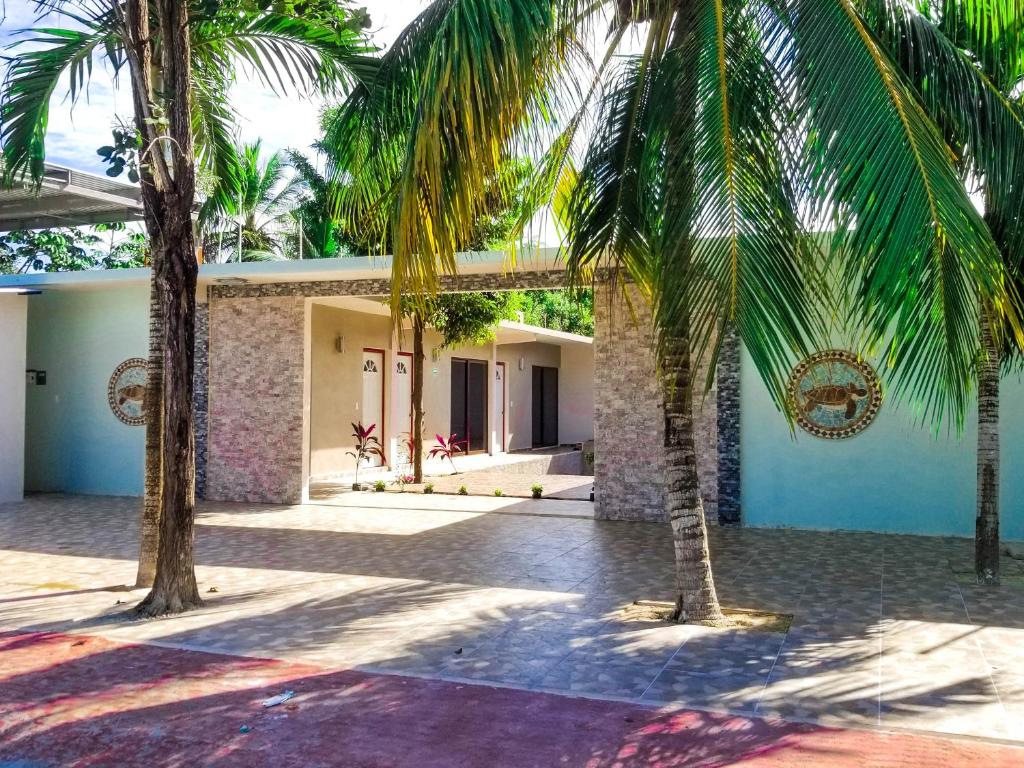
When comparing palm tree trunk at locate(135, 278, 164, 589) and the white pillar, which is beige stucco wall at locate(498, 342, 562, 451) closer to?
the white pillar

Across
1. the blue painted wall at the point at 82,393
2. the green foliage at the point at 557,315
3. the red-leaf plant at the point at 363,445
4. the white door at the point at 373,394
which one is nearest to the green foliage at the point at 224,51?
the blue painted wall at the point at 82,393

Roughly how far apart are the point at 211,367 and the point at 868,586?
948 cm

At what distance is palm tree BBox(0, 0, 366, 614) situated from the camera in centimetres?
641

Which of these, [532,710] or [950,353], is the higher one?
[950,353]

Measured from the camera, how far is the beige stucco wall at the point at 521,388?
73.2 feet

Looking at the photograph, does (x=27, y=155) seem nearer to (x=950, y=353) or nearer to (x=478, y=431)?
(x=950, y=353)

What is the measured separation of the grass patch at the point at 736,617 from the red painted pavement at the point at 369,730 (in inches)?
66.5

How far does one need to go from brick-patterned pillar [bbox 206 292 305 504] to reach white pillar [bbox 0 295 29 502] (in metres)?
2.82

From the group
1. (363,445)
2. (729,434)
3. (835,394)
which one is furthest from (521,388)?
(835,394)

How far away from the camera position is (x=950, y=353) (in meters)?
3.63

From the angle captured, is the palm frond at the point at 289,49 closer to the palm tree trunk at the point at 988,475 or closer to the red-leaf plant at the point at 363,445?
the palm tree trunk at the point at 988,475

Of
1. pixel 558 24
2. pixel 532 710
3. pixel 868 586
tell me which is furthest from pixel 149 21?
pixel 868 586

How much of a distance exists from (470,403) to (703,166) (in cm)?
1635

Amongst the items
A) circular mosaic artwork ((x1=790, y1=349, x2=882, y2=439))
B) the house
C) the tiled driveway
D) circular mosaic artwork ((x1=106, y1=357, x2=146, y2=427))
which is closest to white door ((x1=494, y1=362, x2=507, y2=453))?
the house
